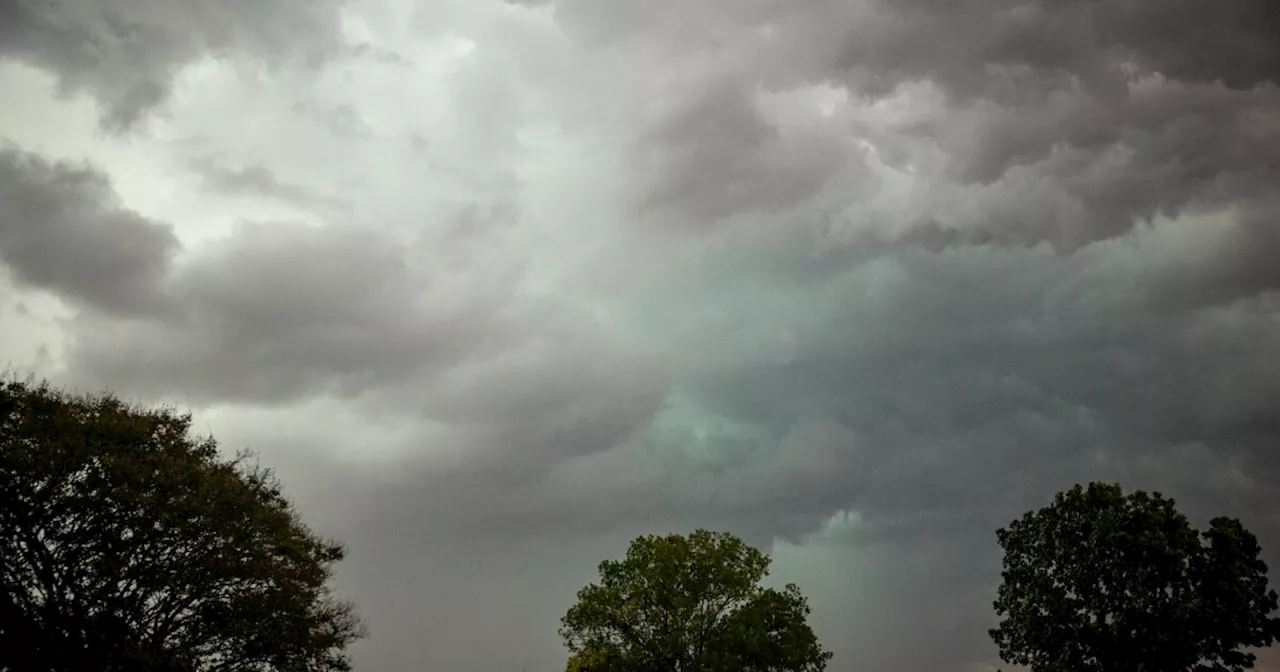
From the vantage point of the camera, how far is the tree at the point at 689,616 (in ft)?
180

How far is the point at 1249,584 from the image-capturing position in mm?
46250

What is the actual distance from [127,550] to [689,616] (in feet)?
111

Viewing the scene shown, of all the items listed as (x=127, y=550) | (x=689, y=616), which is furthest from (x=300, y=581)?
(x=689, y=616)

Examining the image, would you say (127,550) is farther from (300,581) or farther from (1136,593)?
(1136,593)

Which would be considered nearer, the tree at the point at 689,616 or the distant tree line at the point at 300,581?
the distant tree line at the point at 300,581

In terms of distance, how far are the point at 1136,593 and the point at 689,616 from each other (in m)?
26.8

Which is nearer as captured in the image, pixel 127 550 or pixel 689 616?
pixel 127 550

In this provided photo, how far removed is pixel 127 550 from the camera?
38.5 meters

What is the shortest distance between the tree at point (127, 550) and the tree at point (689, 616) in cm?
2028

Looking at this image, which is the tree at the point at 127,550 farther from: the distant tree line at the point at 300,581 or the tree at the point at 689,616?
the tree at the point at 689,616

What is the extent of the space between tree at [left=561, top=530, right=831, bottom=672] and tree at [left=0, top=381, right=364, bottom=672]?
2028cm

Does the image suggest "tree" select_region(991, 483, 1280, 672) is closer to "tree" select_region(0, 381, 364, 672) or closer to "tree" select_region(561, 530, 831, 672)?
"tree" select_region(561, 530, 831, 672)

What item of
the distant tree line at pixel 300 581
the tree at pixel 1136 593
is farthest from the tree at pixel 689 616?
A: the tree at pixel 1136 593

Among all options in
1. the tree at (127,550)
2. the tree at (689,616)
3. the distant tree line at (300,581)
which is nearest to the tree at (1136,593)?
the distant tree line at (300,581)
